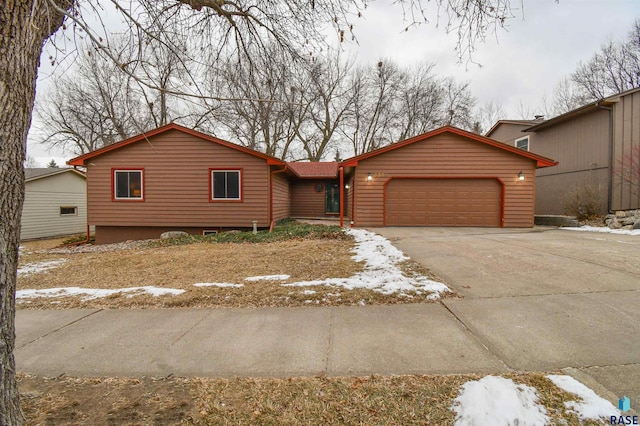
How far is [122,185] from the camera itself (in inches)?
493

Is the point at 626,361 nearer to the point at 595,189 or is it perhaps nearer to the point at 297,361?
the point at 297,361

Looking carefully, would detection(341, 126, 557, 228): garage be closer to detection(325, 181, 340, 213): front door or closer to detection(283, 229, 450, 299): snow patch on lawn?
detection(283, 229, 450, 299): snow patch on lawn

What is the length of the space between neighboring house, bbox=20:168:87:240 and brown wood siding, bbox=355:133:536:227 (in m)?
17.7

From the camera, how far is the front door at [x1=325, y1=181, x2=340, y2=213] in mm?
18578

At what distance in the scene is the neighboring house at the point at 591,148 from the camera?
37.9 feet

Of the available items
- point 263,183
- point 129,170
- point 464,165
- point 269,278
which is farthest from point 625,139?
point 129,170

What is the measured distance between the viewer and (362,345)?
278 cm

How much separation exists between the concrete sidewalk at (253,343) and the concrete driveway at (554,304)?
343 millimetres

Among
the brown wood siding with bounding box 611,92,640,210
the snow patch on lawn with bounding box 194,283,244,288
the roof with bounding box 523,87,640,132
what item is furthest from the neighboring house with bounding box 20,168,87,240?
the brown wood siding with bounding box 611,92,640,210

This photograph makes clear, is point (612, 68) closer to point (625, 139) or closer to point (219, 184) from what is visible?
point (625, 139)

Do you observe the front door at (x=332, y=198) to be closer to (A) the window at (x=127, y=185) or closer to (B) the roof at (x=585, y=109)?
(A) the window at (x=127, y=185)

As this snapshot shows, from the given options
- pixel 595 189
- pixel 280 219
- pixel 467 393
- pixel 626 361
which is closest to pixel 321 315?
pixel 467 393

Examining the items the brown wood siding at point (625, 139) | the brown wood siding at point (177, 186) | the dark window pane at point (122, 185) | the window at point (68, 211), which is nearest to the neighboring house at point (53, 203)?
A: the window at point (68, 211)

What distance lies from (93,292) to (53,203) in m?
18.3
